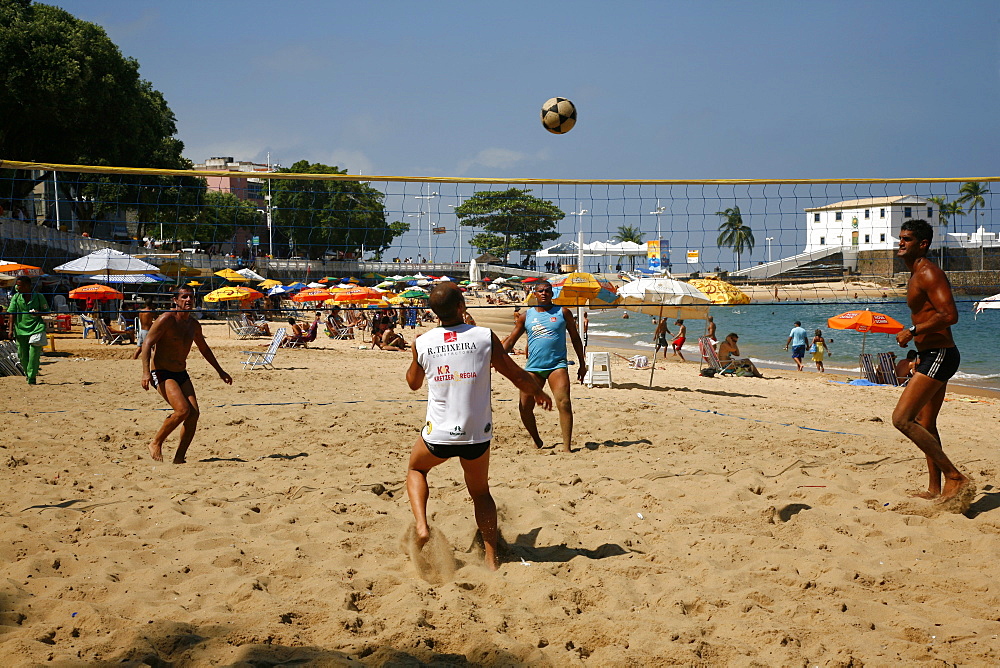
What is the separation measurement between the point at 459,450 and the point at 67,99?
26.0 meters

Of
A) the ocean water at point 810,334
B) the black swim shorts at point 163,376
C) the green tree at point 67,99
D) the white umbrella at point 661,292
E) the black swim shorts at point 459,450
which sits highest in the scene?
the green tree at point 67,99

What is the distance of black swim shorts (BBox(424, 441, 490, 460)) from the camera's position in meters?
3.40

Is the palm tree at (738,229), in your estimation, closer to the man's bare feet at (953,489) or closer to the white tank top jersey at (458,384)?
the man's bare feet at (953,489)

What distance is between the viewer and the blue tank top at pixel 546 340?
246 inches

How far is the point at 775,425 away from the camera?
7012 millimetres

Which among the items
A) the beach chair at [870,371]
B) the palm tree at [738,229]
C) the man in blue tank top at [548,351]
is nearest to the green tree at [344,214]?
the man in blue tank top at [548,351]

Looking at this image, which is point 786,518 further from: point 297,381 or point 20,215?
point 20,215

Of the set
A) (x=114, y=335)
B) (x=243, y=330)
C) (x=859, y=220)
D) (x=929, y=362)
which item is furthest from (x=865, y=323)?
(x=859, y=220)

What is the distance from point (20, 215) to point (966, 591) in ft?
98.0

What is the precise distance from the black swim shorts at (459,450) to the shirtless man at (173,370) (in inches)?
110

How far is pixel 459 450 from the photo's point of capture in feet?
11.2

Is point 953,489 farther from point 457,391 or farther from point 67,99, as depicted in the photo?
point 67,99

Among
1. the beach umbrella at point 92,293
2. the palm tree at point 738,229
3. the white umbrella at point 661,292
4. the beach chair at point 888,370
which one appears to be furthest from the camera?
the beach umbrella at point 92,293

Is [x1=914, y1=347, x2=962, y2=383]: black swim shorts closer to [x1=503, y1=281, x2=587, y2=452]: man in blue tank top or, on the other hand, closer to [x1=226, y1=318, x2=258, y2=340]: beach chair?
[x1=503, y1=281, x2=587, y2=452]: man in blue tank top
